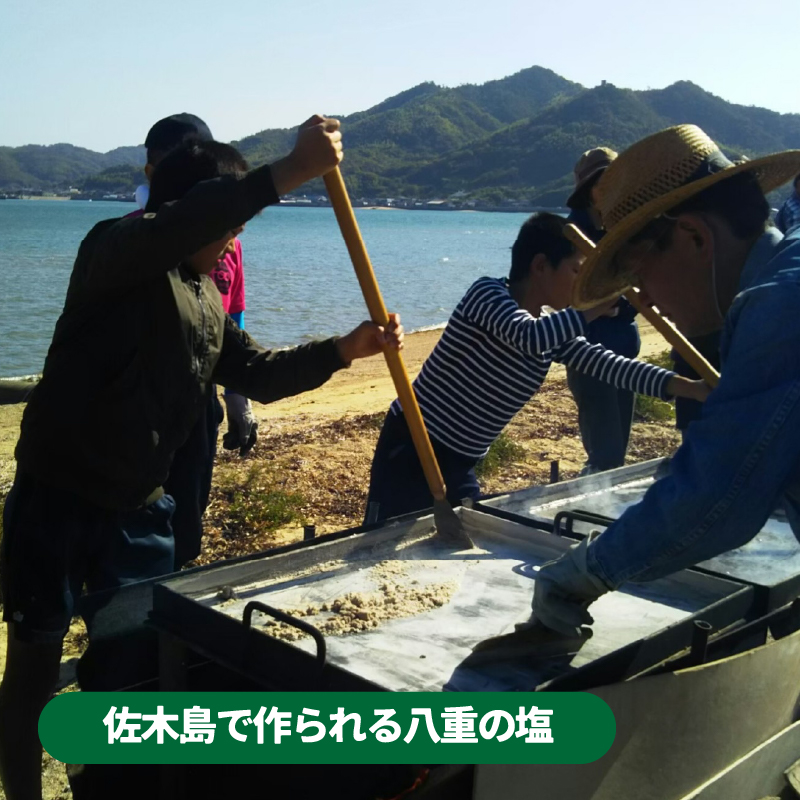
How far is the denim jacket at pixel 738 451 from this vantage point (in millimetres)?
1553

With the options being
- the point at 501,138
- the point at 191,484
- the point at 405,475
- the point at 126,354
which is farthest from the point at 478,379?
the point at 501,138

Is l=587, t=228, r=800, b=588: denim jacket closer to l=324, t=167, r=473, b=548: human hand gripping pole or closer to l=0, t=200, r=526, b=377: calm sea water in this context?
l=324, t=167, r=473, b=548: human hand gripping pole

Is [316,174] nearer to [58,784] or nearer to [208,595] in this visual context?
[208,595]

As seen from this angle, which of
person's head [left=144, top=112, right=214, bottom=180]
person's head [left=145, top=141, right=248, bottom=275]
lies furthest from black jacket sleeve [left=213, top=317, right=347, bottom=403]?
person's head [left=144, top=112, right=214, bottom=180]

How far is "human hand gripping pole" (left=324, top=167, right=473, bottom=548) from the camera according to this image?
2.72m

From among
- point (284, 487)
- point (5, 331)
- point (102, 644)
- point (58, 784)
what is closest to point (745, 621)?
point (102, 644)

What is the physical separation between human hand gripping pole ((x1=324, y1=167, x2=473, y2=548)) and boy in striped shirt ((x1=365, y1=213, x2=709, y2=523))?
2.03 feet

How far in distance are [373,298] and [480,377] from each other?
0.87 m

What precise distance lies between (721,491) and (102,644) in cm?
147

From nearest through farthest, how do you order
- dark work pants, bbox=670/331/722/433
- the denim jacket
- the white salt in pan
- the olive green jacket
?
1. the denim jacket
2. the white salt in pan
3. the olive green jacket
4. dark work pants, bbox=670/331/722/433

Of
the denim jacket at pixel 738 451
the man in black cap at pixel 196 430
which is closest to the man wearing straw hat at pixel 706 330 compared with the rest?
the denim jacket at pixel 738 451

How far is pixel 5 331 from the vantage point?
56.0ft

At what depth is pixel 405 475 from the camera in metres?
3.63

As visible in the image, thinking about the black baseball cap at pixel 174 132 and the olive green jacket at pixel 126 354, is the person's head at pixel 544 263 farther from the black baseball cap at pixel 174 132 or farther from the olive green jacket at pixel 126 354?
the olive green jacket at pixel 126 354
